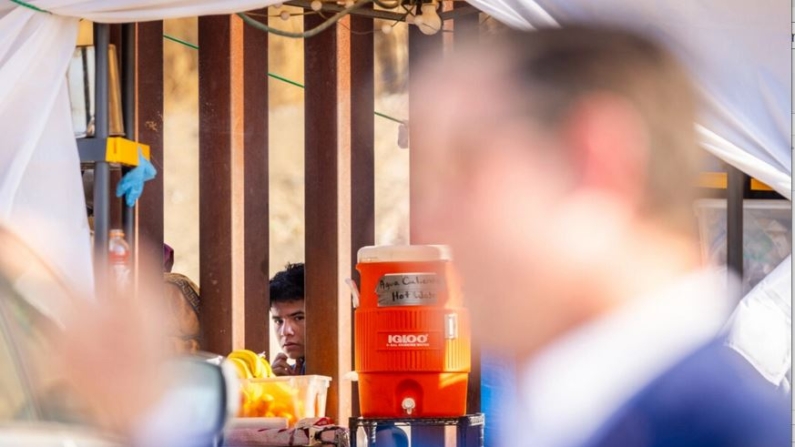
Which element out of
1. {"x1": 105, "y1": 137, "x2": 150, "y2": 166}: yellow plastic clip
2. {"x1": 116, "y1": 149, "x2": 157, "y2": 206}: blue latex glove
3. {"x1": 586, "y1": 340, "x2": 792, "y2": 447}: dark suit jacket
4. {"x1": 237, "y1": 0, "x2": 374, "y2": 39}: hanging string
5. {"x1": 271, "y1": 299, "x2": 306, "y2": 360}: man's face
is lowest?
{"x1": 271, "y1": 299, "x2": 306, "y2": 360}: man's face

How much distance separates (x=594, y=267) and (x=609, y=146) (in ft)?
0.25

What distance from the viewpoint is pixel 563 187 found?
852 millimetres

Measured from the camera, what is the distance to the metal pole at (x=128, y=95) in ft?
13.0

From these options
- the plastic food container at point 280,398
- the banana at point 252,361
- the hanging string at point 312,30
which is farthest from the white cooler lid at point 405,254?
the hanging string at point 312,30

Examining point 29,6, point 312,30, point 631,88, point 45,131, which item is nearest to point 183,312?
point 312,30

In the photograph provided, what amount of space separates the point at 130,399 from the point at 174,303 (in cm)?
356

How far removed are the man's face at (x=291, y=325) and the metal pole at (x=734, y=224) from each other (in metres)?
1.82

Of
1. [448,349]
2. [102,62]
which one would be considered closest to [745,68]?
[448,349]

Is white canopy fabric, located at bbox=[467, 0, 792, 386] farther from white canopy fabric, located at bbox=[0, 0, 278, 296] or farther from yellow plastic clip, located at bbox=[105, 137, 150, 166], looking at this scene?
white canopy fabric, located at bbox=[0, 0, 278, 296]

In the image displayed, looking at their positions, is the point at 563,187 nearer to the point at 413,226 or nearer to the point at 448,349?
the point at 448,349

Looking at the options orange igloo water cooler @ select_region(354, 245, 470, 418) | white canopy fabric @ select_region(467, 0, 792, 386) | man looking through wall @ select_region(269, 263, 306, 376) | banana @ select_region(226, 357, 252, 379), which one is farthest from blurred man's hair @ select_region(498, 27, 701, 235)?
man looking through wall @ select_region(269, 263, 306, 376)

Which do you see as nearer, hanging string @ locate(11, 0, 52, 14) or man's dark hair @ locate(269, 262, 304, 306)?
hanging string @ locate(11, 0, 52, 14)

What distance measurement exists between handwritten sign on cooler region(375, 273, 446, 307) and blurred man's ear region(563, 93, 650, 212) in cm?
288

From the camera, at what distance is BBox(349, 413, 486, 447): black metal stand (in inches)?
147
